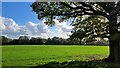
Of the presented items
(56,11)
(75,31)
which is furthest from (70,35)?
(56,11)

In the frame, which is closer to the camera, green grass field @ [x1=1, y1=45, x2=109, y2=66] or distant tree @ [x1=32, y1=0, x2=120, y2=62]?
distant tree @ [x1=32, y1=0, x2=120, y2=62]

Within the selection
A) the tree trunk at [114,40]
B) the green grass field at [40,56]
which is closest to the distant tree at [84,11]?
the tree trunk at [114,40]

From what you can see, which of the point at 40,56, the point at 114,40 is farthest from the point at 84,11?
the point at 40,56

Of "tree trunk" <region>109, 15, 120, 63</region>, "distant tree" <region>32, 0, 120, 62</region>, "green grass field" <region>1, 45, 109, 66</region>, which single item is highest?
"distant tree" <region>32, 0, 120, 62</region>

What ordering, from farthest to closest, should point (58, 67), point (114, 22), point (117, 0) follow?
1. point (114, 22)
2. point (117, 0)
3. point (58, 67)

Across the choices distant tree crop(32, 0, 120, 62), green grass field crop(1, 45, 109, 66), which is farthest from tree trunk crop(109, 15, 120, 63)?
green grass field crop(1, 45, 109, 66)

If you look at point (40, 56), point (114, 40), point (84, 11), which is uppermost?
point (84, 11)

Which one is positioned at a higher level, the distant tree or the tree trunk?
the distant tree

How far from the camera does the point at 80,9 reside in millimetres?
27406

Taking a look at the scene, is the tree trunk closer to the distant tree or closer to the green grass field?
the distant tree

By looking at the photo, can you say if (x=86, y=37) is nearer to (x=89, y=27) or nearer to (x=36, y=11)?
(x=89, y=27)

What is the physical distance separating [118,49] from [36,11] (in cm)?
963

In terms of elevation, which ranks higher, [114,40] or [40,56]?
[114,40]

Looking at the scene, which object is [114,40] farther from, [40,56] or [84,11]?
[40,56]
